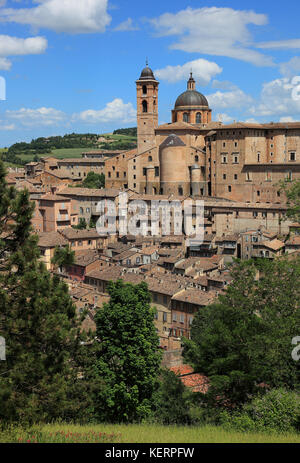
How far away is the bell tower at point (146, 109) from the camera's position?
63.8 m

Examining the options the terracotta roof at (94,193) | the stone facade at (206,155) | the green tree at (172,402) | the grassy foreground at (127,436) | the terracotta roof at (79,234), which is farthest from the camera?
the stone facade at (206,155)

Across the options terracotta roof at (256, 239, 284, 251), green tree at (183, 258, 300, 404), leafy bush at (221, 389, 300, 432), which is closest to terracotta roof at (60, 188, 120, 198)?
terracotta roof at (256, 239, 284, 251)

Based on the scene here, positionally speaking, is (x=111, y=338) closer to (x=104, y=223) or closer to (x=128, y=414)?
(x=128, y=414)

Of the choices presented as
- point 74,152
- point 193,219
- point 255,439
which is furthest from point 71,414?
point 74,152

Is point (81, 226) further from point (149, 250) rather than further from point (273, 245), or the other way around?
point (273, 245)

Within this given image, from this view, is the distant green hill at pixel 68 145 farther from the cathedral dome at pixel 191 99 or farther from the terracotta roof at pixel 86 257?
the terracotta roof at pixel 86 257

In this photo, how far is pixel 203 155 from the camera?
5891cm

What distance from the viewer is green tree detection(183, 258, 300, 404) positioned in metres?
13.8

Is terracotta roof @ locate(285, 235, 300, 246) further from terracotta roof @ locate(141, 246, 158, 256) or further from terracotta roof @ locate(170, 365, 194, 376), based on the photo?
terracotta roof @ locate(170, 365, 194, 376)

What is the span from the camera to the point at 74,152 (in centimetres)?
12375

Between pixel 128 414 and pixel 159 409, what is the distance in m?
1.46

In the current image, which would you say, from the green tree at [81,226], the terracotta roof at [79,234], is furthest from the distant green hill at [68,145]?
the terracotta roof at [79,234]

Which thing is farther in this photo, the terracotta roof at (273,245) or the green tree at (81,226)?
the green tree at (81,226)
